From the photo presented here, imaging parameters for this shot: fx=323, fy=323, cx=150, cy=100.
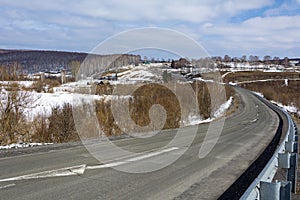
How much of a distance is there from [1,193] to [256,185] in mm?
4223

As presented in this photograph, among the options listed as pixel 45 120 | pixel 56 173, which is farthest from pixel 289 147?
pixel 45 120

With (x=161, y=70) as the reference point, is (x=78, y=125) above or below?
below

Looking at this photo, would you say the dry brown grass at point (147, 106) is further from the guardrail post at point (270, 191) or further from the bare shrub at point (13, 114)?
the guardrail post at point (270, 191)

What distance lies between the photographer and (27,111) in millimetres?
21188

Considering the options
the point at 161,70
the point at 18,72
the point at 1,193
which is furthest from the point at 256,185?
the point at 161,70

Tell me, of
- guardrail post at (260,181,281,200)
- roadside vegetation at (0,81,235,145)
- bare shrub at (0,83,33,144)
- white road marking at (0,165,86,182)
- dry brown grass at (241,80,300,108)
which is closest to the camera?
guardrail post at (260,181,281,200)

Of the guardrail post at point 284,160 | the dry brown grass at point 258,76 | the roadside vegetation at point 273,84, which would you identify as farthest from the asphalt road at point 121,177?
the dry brown grass at point 258,76

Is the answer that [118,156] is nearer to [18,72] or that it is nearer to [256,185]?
[256,185]

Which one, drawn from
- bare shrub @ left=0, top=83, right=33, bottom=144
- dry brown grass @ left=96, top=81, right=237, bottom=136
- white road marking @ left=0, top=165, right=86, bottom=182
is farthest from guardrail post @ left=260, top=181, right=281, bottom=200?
dry brown grass @ left=96, top=81, right=237, bottom=136

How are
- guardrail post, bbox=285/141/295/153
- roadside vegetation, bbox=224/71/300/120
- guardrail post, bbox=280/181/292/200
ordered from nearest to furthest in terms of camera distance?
guardrail post, bbox=280/181/292/200 → guardrail post, bbox=285/141/295/153 → roadside vegetation, bbox=224/71/300/120

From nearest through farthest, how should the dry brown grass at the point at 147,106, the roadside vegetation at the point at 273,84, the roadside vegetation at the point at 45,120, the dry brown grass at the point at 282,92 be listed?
the roadside vegetation at the point at 45,120
the dry brown grass at the point at 147,106
the dry brown grass at the point at 282,92
the roadside vegetation at the point at 273,84

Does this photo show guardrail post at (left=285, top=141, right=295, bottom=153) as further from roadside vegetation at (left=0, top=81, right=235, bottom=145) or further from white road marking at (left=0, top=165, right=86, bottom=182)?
roadside vegetation at (left=0, top=81, right=235, bottom=145)

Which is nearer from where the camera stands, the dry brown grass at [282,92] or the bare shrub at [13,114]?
the bare shrub at [13,114]

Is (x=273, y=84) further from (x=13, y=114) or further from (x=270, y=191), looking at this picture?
(x=270, y=191)
